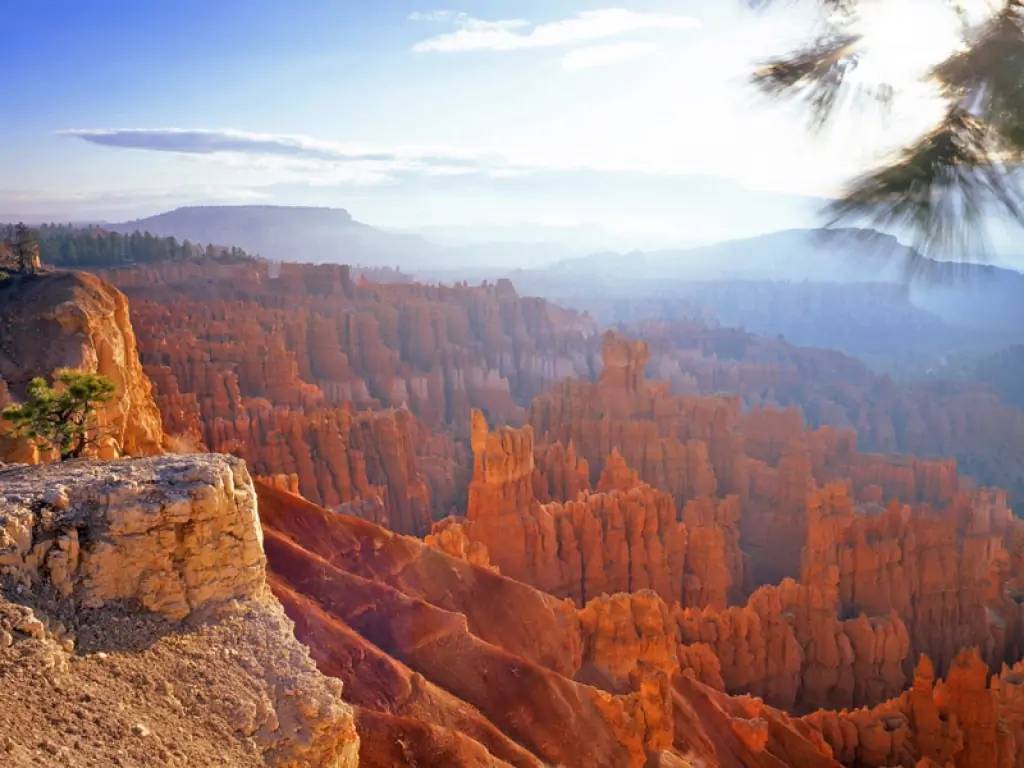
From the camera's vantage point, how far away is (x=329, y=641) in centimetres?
1336

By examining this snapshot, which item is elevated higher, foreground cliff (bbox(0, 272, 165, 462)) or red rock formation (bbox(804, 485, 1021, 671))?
foreground cliff (bbox(0, 272, 165, 462))

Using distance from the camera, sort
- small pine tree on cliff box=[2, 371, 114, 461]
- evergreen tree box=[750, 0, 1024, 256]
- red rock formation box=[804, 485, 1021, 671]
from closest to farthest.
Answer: evergreen tree box=[750, 0, 1024, 256]
small pine tree on cliff box=[2, 371, 114, 461]
red rock formation box=[804, 485, 1021, 671]

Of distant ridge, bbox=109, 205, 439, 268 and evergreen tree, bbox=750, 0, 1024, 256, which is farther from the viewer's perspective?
distant ridge, bbox=109, 205, 439, 268

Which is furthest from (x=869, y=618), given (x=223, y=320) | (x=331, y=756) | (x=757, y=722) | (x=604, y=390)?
(x=223, y=320)

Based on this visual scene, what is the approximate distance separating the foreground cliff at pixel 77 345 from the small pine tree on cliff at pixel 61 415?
2.11 meters

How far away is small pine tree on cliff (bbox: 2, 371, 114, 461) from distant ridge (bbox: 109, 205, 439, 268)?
422 feet

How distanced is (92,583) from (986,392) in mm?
69962

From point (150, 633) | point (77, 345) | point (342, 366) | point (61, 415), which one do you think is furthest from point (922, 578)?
point (342, 366)

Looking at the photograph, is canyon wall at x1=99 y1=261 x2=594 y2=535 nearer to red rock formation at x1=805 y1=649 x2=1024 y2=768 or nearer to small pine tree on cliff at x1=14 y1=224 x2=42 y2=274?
small pine tree on cliff at x1=14 y1=224 x2=42 y2=274

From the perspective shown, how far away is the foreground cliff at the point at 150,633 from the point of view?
5.47 metres

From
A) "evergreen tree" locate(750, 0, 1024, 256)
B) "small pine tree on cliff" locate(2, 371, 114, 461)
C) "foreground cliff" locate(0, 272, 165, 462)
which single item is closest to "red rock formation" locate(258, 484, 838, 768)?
"foreground cliff" locate(0, 272, 165, 462)

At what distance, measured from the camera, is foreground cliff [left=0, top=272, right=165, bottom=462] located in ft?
55.7

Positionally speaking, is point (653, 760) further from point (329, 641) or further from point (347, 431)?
point (347, 431)

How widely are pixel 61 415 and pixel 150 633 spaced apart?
7.70m
